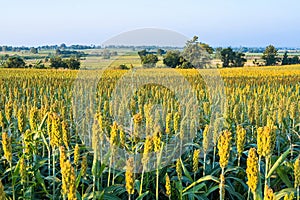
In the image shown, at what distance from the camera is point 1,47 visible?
75.7 m

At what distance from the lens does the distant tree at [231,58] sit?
50.8m

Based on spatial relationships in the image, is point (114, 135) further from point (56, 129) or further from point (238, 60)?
point (238, 60)

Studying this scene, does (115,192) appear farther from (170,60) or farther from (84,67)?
(84,67)

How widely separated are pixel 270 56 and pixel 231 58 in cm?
846

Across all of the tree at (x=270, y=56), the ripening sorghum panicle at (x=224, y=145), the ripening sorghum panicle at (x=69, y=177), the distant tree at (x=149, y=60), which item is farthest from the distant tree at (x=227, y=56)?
the ripening sorghum panicle at (x=69, y=177)

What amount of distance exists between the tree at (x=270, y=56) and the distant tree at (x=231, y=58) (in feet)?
16.6

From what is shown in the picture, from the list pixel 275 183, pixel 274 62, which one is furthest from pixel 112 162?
pixel 274 62

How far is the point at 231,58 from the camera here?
168ft

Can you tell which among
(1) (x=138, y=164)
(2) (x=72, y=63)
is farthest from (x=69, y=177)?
(2) (x=72, y=63)

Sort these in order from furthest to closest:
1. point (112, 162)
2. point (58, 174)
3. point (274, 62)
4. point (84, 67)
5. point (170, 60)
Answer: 1. point (274, 62)
2. point (84, 67)
3. point (170, 60)
4. point (58, 174)
5. point (112, 162)

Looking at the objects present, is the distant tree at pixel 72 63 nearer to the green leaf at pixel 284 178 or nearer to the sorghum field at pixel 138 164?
the sorghum field at pixel 138 164

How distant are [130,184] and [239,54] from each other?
52.6 m

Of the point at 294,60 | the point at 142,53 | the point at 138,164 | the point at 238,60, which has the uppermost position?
the point at 142,53

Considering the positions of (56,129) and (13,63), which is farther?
(13,63)
